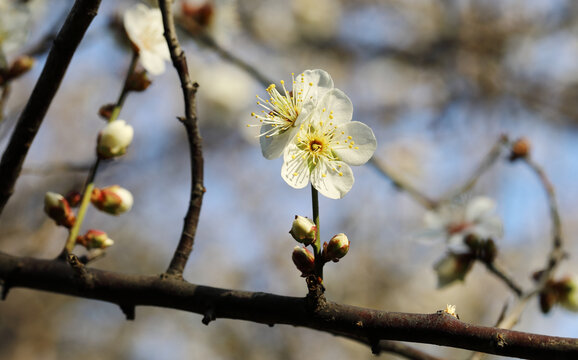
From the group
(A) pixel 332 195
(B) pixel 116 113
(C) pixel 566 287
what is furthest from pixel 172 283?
(C) pixel 566 287

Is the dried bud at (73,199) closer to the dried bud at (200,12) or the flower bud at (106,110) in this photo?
the flower bud at (106,110)

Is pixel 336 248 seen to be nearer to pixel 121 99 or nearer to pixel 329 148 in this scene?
pixel 329 148

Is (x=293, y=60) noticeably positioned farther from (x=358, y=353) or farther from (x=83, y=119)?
(x=358, y=353)

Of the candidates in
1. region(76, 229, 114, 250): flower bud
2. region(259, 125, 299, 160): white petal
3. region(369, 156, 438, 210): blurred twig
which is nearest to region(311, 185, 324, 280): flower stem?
region(259, 125, 299, 160): white petal

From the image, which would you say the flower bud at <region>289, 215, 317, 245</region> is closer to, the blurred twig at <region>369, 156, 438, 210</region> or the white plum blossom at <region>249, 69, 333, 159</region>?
the white plum blossom at <region>249, 69, 333, 159</region>

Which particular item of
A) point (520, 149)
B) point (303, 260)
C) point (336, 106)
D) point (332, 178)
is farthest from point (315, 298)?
point (520, 149)

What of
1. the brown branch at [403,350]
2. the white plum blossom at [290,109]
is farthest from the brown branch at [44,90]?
the brown branch at [403,350]
